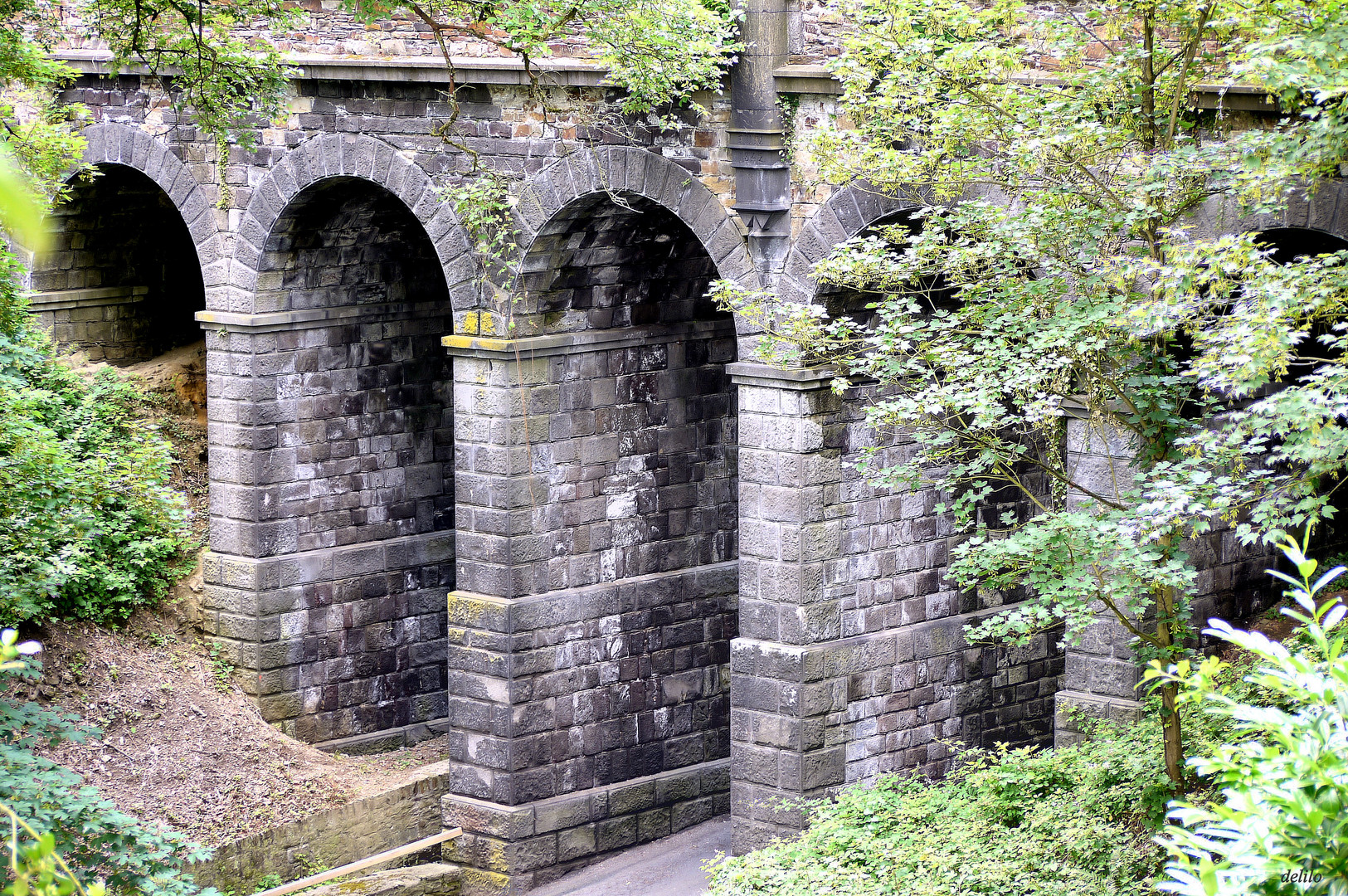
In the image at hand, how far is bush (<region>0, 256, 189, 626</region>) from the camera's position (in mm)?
10016

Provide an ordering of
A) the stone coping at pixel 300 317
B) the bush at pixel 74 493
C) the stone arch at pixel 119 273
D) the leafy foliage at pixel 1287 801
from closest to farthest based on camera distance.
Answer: the leafy foliage at pixel 1287 801 → the bush at pixel 74 493 → the stone coping at pixel 300 317 → the stone arch at pixel 119 273

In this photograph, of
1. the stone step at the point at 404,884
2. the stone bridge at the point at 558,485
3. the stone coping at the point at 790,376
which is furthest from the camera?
the stone step at the point at 404,884

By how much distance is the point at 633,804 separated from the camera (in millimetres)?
14023

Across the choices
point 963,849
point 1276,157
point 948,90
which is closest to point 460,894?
point 963,849

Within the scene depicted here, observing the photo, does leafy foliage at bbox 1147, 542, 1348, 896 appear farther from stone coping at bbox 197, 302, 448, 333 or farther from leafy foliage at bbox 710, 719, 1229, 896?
stone coping at bbox 197, 302, 448, 333

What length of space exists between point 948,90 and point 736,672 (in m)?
5.10

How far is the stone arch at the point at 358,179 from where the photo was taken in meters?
13.1

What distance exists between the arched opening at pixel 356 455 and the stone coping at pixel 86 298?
11.4 ft

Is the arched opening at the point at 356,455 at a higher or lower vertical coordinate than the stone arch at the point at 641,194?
lower

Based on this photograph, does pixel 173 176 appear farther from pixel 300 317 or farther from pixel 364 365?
pixel 364 365

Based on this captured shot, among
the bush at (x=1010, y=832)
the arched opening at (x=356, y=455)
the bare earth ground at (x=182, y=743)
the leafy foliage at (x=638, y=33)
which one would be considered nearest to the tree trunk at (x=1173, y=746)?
the bush at (x=1010, y=832)

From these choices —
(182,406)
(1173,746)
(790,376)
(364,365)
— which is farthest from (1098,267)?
(182,406)

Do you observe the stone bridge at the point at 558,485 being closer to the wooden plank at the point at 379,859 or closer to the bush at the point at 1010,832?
the wooden plank at the point at 379,859

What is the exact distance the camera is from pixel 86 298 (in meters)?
Result: 17.2
